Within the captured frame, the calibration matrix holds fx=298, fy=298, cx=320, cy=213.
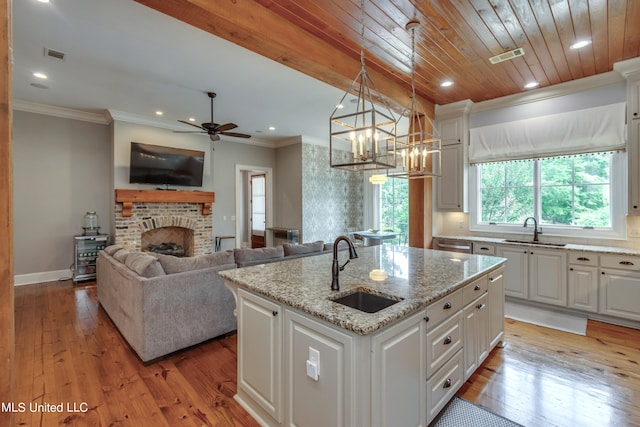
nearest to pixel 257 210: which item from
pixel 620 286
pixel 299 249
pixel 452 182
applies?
pixel 299 249

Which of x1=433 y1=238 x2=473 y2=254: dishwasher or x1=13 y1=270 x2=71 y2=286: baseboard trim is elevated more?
x1=433 y1=238 x2=473 y2=254: dishwasher

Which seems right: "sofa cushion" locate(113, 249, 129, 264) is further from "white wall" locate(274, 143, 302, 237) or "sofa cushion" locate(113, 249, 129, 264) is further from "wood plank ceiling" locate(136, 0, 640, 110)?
"white wall" locate(274, 143, 302, 237)

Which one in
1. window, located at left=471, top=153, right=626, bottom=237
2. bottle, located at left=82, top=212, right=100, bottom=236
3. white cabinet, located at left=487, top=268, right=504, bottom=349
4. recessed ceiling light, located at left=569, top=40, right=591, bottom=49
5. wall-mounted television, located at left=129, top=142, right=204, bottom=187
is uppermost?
recessed ceiling light, located at left=569, top=40, right=591, bottom=49

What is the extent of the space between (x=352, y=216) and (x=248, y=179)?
3546 mm

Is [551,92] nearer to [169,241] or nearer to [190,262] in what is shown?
[190,262]

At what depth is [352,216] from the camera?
26.9 ft

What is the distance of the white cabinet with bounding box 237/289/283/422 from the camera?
173cm

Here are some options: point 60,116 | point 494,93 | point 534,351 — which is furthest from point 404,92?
point 60,116

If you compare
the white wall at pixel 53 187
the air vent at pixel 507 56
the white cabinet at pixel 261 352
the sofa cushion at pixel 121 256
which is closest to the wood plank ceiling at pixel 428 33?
the air vent at pixel 507 56

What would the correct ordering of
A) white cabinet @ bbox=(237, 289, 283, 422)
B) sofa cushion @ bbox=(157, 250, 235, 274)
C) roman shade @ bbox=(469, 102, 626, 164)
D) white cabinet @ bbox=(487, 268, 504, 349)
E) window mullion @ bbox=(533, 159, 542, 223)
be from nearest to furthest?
white cabinet @ bbox=(237, 289, 283, 422), white cabinet @ bbox=(487, 268, 504, 349), sofa cushion @ bbox=(157, 250, 235, 274), roman shade @ bbox=(469, 102, 626, 164), window mullion @ bbox=(533, 159, 542, 223)

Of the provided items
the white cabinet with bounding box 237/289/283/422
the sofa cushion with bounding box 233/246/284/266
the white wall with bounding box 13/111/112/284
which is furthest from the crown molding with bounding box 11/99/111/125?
the white cabinet with bounding box 237/289/283/422

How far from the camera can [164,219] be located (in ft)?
19.2

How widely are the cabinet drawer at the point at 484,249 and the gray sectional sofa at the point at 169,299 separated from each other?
300 cm

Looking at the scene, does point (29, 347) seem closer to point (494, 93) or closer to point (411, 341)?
point (411, 341)
